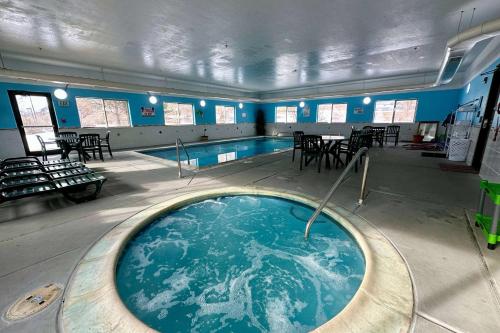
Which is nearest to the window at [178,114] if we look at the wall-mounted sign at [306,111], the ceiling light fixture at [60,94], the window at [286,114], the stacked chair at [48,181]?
the ceiling light fixture at [60,94]

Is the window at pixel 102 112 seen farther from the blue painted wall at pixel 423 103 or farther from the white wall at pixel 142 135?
the blue painted wall at pixel 423 103

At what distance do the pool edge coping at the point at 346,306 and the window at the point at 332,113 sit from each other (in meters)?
11.1

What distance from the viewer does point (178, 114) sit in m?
10.7

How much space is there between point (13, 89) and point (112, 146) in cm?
317

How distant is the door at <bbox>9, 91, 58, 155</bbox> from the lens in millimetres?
6418

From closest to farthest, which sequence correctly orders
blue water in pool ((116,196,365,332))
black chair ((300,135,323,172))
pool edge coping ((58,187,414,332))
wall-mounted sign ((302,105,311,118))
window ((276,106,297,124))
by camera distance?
1. pool edge coping ((58,187,414,332))
2. blue water in pool ((116,196,365,332))
3. black chair ((300,135,323,172))
4. wall-mounted sign ((302,105,311,118))
5. window ((276,106,297,124))

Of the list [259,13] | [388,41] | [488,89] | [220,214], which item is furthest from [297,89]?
[220,214]

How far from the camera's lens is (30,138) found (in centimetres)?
675

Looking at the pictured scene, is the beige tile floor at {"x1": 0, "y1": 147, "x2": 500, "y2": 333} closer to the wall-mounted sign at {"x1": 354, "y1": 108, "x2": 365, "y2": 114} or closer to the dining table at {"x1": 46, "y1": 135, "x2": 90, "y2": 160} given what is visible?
the dining table at {"x1": 46, "y1": 135, "x2": 90, "y2": 160}

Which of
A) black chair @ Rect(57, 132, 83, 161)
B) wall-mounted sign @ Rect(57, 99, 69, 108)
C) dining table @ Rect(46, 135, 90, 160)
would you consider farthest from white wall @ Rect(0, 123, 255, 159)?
dining table @ Rect(46, 135, 90, 160)

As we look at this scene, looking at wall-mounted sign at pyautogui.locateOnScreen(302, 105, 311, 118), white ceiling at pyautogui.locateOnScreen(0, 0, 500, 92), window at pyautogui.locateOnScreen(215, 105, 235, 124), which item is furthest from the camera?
wall-mounted sign at pyautogui.locateOnScreen(302, 105, 311, 118)

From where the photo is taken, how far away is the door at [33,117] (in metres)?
6.42

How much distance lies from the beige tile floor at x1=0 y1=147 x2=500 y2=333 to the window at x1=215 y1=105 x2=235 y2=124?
867cm

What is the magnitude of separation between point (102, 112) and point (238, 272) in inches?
364
